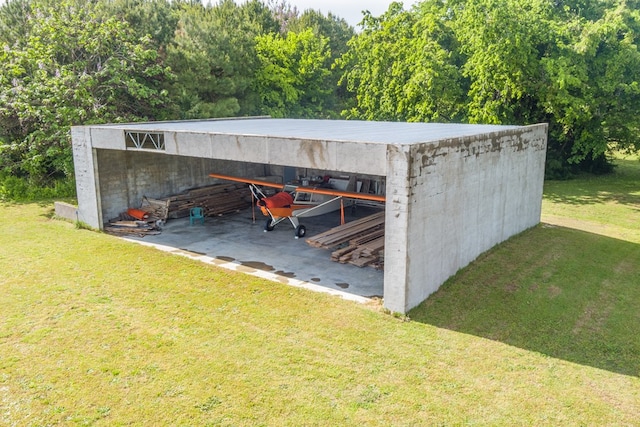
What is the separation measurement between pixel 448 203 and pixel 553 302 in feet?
10.4

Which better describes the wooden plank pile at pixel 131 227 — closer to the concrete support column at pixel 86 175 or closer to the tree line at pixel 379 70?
the concrete support column at pixel 86 175

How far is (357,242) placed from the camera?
14.4 metres

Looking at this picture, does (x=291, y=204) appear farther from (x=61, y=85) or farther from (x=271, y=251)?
(x=61, y=85)

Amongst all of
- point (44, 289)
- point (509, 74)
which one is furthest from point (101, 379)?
point (509, 74)

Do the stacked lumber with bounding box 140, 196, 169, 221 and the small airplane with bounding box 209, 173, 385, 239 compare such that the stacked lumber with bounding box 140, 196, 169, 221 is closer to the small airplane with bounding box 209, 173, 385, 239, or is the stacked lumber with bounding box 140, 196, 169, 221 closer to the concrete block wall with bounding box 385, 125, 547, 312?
the small airplane with bounding box 209, 173, 385, 239

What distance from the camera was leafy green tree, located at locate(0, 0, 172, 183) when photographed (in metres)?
21.0

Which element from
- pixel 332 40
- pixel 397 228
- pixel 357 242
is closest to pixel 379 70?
pixel 357 242

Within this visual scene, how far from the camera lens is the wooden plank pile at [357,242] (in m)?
13.5

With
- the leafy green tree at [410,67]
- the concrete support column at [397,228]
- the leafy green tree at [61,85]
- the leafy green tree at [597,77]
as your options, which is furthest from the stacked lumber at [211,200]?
the leafy green tree at [597,77]

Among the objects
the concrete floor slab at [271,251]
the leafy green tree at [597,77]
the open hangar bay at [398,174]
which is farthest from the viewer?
the leafy green tree at [597,77]

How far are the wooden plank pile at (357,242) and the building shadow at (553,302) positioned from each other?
2347mm

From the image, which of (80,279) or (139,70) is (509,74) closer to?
(139,70)

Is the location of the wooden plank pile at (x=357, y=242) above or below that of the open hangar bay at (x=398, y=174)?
below

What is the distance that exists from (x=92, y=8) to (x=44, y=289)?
19.8 m
